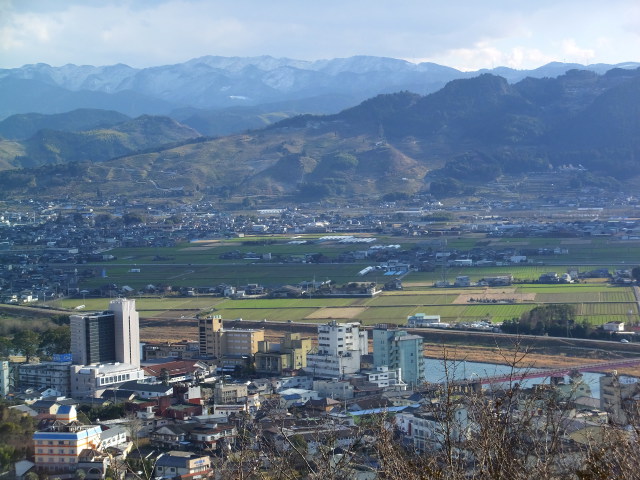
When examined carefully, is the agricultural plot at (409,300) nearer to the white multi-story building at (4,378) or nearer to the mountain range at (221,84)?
the white multi-story building at (4,378)

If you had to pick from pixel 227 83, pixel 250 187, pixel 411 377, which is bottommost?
pixel 411 377

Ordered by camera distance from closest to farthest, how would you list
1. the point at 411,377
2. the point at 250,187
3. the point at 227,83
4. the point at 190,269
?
the point at 411,377, the point at 190,269, the point at 250,187, the point at 227,83

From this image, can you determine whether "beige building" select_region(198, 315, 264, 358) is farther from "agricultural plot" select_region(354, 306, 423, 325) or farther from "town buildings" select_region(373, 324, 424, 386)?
"agricultural plot" select_region(354, 306, 423, 325)

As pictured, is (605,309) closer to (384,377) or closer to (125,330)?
(384,377)

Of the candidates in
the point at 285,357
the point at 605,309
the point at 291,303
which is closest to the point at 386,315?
the point at 291,303

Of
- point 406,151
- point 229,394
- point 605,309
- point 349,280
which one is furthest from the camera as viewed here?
point 406,151

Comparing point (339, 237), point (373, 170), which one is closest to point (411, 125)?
point (373, 170)

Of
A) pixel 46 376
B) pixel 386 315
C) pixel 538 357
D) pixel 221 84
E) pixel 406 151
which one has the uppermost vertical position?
pixel 221 84

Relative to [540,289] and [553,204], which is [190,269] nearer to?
[540,289]
